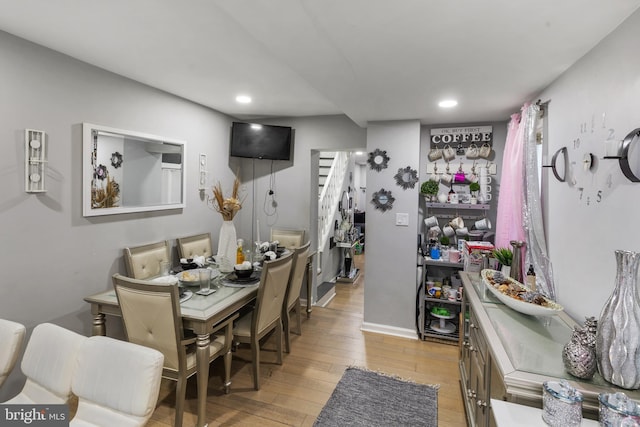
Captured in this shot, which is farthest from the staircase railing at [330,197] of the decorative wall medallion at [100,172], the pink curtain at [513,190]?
the decorative wall medallion at [100,172]

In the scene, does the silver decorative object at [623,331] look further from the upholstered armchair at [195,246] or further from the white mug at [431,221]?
the upholstered armchair at [195,246]

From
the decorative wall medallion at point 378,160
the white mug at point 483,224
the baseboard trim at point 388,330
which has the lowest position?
the baseboard trim at point 388,330

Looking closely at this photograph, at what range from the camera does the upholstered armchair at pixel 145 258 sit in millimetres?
2635

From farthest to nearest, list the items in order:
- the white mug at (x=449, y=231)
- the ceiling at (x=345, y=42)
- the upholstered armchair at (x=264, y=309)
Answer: the white mug at (x=449, y=231) → the upholstered armchair at (x=264, y=309) → the ceiling at (x=345, y=42)

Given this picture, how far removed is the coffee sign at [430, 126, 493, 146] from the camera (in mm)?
3348

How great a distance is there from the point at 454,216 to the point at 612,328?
251cm

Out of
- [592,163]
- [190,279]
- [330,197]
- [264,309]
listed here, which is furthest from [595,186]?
[330,197]

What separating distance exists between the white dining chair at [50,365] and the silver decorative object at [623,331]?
208 centimetres

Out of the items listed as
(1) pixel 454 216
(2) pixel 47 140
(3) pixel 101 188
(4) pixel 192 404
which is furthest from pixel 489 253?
(2) pixel 47 140

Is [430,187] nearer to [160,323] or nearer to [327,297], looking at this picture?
[327,297]

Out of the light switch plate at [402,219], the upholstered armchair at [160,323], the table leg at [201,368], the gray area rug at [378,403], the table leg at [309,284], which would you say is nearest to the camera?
the upholstered armchair at [160,323]

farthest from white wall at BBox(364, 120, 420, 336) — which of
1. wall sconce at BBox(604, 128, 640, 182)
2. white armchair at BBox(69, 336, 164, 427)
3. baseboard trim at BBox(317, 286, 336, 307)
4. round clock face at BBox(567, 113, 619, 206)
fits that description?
white armchair at BBox(69, 336, 164, 427)

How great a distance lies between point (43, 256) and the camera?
2.13m

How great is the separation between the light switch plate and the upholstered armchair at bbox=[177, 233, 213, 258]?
85.3 inches
